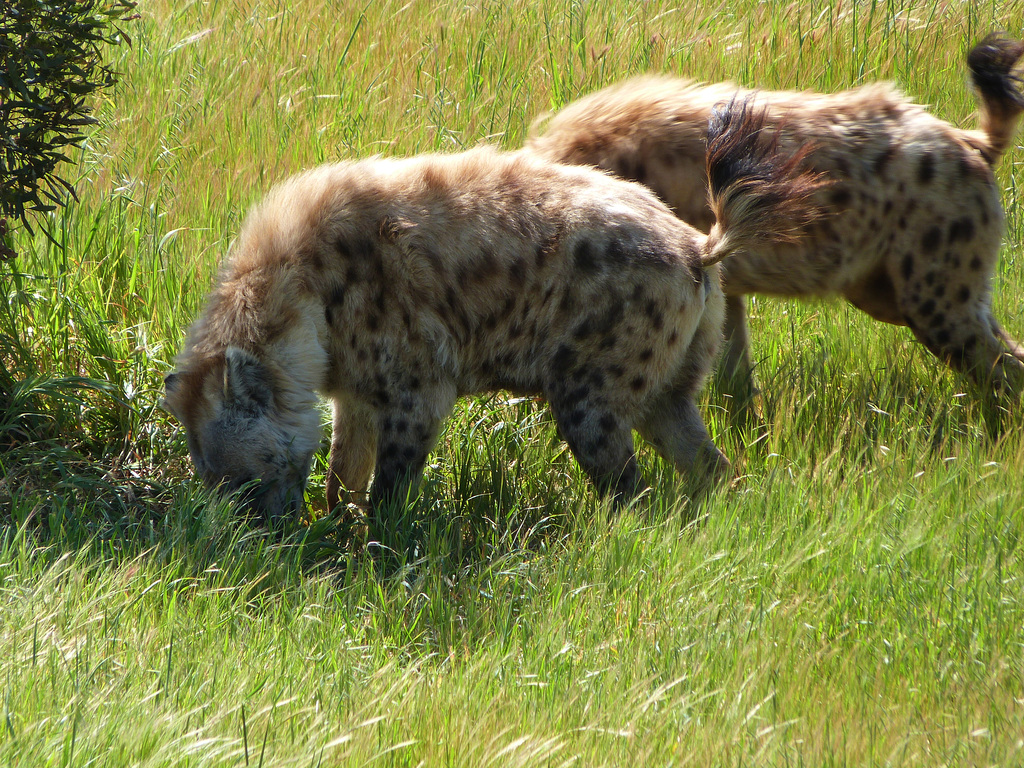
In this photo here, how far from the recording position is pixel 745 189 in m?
4.29

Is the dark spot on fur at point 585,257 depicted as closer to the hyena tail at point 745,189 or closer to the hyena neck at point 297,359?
the hyena tail at point 745,189

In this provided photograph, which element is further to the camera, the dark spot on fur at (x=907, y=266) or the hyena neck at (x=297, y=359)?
the dark spot on fur at (x=907, y=266)

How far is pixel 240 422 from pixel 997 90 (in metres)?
3.84

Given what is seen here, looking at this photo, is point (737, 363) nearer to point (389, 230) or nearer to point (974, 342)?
point (974, 342)

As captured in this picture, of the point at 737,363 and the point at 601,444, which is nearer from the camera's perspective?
the point at 601,444

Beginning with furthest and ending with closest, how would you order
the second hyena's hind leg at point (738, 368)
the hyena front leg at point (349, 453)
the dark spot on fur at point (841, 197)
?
1. the second hyena's hind leg at point (738, 368)
2. the dark spot on fur at point (841, 197)
3. the hyena front leg at point (349, 453)

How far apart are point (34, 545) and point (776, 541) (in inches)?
96.6

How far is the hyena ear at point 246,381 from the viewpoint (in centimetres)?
420

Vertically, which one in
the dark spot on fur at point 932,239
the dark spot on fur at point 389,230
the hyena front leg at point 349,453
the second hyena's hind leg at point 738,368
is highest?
the dark spot on fur at point 389,230

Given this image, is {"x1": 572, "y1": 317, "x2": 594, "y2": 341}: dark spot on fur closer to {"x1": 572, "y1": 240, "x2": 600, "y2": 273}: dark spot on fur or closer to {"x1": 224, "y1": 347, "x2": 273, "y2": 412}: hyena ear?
{"x1": 572, "y1": 240, "x2": 600, "y2": 273}: dark spot on fur

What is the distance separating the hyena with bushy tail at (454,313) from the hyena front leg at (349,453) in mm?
297

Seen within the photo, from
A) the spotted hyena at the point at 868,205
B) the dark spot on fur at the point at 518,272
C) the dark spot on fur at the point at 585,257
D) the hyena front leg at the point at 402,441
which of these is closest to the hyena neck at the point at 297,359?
the hyena front leg at the point at 402,441

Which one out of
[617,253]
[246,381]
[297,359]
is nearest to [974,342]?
[617,253]

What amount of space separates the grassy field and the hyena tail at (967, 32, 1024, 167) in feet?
2.89
